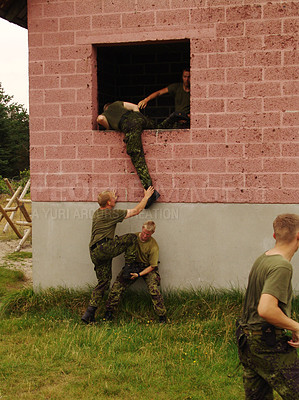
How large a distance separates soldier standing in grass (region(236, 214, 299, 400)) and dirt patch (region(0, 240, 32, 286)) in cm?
618

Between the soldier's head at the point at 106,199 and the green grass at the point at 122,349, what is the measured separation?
1.30 meters

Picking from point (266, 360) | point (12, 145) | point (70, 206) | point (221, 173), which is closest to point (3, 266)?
Result: point (70, 206)

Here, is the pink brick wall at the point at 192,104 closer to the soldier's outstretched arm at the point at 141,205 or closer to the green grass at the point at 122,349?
the soldier's outstretched arm at the point at 141,205

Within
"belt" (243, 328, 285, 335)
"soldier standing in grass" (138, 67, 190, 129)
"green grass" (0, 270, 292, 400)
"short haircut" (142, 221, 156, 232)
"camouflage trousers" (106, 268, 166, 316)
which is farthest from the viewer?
"soldier standing in grass" (138, 67, 190, 129)

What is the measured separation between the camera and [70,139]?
737 centimetres

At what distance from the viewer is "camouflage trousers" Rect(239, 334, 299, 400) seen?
344 centimetres

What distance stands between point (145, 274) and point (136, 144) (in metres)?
1.71

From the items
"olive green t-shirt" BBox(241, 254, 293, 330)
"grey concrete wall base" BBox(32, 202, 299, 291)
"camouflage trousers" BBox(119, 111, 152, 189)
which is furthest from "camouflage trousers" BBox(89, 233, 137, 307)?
"olive green t-shirt" BBox(241, 254, 293, 330)

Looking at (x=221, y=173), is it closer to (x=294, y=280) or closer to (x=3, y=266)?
(x=294, y=280)

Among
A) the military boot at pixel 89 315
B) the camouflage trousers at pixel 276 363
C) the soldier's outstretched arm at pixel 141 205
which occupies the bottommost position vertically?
the military boot at pixel 89 315

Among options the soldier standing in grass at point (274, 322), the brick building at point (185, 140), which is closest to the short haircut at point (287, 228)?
the soldier standing in grass at point (274, 322)

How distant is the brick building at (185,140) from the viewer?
6805 millimetres

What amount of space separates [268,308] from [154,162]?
4095mm

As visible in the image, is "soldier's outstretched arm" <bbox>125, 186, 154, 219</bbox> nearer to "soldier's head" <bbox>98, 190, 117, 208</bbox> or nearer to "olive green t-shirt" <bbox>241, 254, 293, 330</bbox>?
"soldier's head" <bbox>98, 190, 117, 208</bbox>
